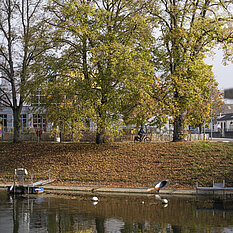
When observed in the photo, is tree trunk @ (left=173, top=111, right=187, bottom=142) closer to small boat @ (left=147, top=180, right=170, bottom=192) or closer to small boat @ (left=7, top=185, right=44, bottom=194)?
small boat @ (left=147, top=180, right=170, bottom=192)

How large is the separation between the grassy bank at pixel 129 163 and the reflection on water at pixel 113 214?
3732 millimetres

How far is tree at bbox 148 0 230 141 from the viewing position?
26.9 m

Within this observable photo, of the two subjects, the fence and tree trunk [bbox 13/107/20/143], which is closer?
tree trunk [bbox 13/107/20/143]

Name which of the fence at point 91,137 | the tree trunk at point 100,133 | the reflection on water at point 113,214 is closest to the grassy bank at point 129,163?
the tree trunk at point 100,133

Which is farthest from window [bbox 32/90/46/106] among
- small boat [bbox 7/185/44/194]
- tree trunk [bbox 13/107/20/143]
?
small boat [bbox 7/185/44/194]

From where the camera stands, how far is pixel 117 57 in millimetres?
25219

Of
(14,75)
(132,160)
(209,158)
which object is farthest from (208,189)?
(14,75)

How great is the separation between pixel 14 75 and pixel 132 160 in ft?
48.1

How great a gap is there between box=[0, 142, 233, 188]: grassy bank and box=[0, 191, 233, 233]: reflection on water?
3732 millimetres

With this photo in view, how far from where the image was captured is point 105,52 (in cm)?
2512

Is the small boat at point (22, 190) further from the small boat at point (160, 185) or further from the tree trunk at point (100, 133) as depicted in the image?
the tree trunk at point (100, 133)

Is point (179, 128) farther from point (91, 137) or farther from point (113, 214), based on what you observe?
point (113, 214)

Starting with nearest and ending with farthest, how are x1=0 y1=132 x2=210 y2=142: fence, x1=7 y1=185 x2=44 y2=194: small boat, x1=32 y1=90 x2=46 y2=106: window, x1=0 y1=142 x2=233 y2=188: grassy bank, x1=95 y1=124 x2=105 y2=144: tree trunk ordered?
x1=7 y1=185 x2=44 y2=194: small boat, x1=0 y1=142 x2=233 y2=188: grassy bank, x1=95 y1=124 x2=105 y2=144: tree trunk, x1=32 y1=90 x2=46 y2=106: window, x1=0 y1=132 x2=210 y2=142: fence

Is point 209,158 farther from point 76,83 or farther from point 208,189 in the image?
point 76,83
